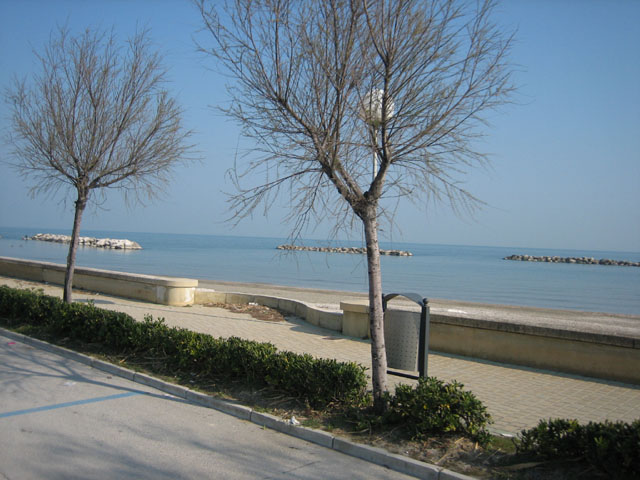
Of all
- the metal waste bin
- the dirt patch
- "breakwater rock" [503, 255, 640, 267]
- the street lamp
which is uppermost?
the street lamp

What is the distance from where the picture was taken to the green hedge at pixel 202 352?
6.13 metres

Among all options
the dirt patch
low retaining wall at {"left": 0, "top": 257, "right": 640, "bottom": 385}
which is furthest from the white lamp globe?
the dirt patch

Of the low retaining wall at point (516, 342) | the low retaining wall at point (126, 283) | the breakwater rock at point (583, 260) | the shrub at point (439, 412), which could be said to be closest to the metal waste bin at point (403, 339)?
the low retaining wall at point (516, 342)

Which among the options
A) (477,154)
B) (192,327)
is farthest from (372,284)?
(192,327)

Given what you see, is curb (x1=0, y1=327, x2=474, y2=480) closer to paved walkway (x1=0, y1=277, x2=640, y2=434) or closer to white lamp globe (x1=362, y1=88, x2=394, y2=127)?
paved walkway (x1=0, y1=277, x2=640, y2=434)

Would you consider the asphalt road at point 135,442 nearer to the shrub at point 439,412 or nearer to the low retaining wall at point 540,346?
the shrub at point 439,412

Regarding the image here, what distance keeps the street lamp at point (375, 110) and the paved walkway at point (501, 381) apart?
3.56 metres

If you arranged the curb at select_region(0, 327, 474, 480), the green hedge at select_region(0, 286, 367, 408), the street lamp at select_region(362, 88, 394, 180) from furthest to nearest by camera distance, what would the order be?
the green hedge at select_region(0, 286, 367, 408)
the street lamp at select_region(362, 88, 394, 180)
the curb at select_region(0, 327, 474, 480)

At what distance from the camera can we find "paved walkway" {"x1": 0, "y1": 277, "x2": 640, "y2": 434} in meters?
6.41

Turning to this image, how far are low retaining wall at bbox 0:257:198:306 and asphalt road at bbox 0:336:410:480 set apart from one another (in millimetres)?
8219

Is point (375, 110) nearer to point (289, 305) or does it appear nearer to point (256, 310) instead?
point (289, 305)

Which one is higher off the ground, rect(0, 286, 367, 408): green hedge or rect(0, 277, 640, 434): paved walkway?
rect(0, 286, 367, 408): green hedge

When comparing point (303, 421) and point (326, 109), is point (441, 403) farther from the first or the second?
point (326, 109)

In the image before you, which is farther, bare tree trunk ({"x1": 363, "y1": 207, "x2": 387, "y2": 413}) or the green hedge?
the green hedge
